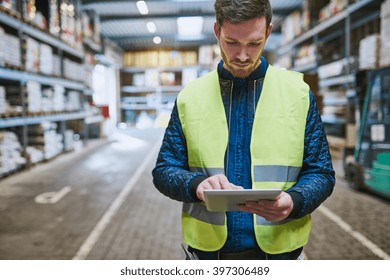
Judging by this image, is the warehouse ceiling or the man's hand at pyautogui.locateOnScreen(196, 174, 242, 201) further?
the warehouse ceiling

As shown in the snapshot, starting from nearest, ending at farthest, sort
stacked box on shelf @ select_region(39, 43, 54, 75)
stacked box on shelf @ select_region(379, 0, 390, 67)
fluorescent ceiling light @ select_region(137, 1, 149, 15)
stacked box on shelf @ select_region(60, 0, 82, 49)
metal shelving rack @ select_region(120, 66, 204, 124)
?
1. fluorescent ceiling light @ select_region(137, 1, 149, 15)
2. stacked box on shelf @ select_region(379, 0, 390, 67)
3. stacked box on shelf @ select_region(39, 43, 54, 75)
4. metal shelving rack @ select_region(120, 66, 204, 124)
5. stacked box on shelf @ select_region(60, 0, 82, 49)

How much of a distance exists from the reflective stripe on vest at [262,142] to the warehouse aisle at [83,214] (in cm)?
182

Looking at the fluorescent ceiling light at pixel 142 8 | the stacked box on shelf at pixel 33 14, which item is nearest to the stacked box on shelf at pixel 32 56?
the stacked box on shelf at pixel 33 14

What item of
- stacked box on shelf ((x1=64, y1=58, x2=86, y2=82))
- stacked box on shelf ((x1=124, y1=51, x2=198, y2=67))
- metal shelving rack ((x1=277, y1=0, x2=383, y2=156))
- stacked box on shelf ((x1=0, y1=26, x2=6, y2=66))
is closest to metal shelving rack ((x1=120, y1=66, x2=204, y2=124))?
stacked box on shelf ((x1=124, y1=51, x2=198, y2=67))

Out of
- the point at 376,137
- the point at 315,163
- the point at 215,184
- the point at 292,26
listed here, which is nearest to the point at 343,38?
the point at 292,26

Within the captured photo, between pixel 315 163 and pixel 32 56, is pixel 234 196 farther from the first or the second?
pixel 32 56

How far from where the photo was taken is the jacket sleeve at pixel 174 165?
3.61 feet

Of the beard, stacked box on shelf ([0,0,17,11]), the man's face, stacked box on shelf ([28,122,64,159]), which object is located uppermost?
stacked box on shelf ([0,0,17,11])

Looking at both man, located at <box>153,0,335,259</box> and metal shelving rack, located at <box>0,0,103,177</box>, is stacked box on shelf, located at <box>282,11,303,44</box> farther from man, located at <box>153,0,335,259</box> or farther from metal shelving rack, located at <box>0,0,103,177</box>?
man, located at <box>153,0,335,259</box>

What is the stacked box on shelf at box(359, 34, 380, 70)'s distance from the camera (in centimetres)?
498

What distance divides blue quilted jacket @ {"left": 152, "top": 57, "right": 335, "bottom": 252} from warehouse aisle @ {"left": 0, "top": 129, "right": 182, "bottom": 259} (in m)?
1.83

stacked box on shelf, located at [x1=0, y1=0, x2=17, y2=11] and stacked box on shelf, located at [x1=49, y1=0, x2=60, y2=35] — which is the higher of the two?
stacked box on shelf, located at [x1=49, y1=0, x2=60, y2=35]

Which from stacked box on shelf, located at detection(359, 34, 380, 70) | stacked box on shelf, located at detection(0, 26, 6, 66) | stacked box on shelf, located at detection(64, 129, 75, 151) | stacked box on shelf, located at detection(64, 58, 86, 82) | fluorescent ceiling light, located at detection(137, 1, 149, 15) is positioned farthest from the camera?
stacked box on shelf, located at detection(64, 58, 86, 82)

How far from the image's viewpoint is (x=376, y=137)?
4.19 meters
